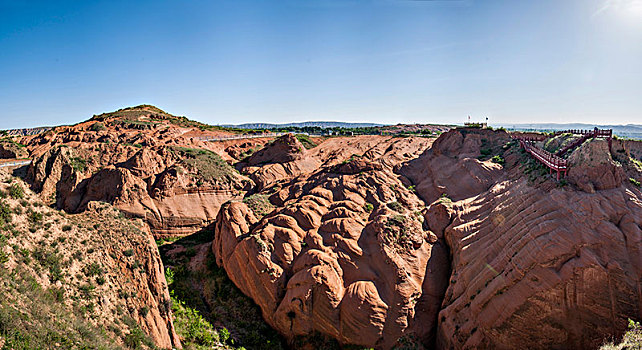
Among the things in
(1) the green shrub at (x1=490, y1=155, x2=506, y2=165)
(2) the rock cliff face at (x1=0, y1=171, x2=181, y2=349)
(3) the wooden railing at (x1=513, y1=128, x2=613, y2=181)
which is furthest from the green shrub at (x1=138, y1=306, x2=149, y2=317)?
(1) the green shrub at (x1=490, y1=155, x2=506, y2=165)

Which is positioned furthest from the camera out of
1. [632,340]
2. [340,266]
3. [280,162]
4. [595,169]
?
[280,162]

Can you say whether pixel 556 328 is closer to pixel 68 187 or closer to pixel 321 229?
pixel 321 229

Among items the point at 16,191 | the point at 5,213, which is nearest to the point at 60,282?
the point at 5,213

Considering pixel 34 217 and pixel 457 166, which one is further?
pixel 457 166

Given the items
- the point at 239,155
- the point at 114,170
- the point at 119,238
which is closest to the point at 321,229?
the point at 119,238

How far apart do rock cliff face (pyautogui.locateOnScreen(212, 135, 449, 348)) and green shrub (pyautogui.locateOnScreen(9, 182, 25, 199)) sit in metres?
12.4

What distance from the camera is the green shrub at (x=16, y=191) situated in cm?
1506

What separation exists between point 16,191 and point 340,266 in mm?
17465

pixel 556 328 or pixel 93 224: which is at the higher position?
pixel 93 224

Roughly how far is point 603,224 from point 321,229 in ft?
52.8

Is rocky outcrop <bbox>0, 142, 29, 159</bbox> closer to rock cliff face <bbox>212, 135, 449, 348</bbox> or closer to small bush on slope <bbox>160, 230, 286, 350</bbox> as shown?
small bush on slope <bbox>160, 230, 286, 350</bbox>

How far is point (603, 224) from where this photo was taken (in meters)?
16.1

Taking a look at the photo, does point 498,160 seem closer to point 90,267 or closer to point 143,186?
point 90,267

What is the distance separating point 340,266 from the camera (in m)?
21.8
